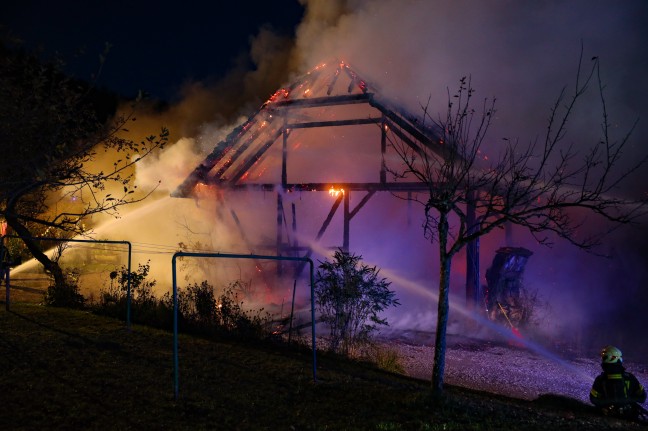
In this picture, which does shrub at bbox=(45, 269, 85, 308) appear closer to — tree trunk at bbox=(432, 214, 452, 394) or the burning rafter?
the burning rafter

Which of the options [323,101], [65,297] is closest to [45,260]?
[65,297]

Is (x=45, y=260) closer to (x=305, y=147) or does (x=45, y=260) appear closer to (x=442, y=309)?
(x=305, y=147)

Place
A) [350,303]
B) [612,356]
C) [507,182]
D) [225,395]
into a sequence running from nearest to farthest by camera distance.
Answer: [225,395], [612,356], [507,182], [350,303]

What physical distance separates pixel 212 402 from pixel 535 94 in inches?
586

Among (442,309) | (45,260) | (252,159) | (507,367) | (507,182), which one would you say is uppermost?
(252,159)

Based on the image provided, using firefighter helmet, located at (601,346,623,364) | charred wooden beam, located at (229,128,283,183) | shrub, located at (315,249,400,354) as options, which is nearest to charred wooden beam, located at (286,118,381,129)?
charred wooden beam, located at (229,128,283,183)

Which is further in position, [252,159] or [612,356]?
[252,159]

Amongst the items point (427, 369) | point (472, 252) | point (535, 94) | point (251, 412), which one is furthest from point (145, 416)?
point (535, 94)

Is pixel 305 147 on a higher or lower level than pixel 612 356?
higher

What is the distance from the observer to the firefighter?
225 inches

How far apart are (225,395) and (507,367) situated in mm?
5888

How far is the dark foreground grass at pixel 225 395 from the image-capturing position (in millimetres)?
4836

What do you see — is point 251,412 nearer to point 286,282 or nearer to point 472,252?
point 472,252

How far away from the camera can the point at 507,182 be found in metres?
7.55
